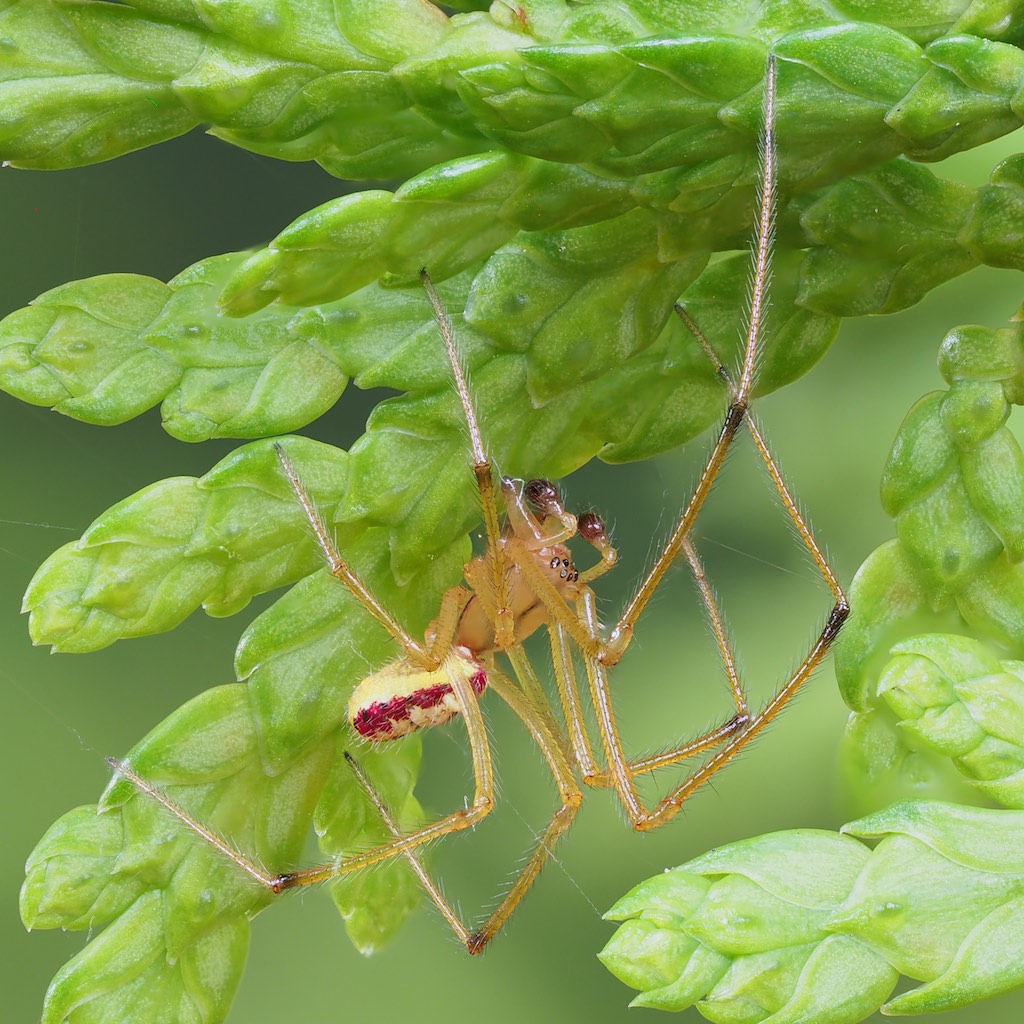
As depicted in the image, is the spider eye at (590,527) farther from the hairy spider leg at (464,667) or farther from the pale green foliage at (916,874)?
the pale green foliage at (916,874)

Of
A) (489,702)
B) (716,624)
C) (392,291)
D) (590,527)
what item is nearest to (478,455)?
(392,291)

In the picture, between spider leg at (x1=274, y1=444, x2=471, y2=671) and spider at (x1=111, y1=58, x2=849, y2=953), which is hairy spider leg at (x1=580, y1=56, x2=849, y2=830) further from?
spider leg at (x1=274, y1=444, x2=471, y2=671)

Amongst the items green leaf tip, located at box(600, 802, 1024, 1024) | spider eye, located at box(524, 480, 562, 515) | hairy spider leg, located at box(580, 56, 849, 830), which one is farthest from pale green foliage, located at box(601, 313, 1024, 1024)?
spider eye, located at box(524, 480, 562, 515)

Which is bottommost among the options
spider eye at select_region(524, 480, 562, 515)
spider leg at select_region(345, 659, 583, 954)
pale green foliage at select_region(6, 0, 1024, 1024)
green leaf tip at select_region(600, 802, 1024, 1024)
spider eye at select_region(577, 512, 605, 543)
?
spider leg at select_region(345, 659, 583, 954)

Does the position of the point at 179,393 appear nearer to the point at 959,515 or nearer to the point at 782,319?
the point at 782,319

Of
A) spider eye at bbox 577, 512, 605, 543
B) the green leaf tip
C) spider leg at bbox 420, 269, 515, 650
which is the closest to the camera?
the green leaf tip

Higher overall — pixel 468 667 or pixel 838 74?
pixel 838 74

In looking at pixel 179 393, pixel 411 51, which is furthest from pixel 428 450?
pixel 411 51
